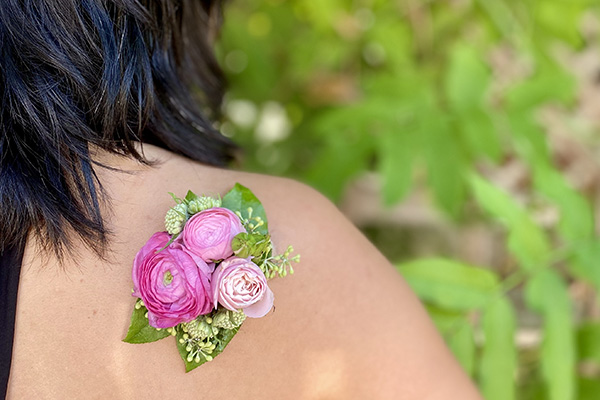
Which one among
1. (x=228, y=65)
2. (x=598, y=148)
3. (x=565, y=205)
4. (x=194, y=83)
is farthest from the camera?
(x=228, y=65)

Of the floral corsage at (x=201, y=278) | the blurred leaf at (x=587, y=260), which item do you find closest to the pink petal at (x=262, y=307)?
the floral corsage at (x=201, y=278)

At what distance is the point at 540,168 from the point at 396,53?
2.41 feet

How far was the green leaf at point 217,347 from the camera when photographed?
77cm

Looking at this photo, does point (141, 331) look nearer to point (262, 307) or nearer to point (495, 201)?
point (262, 307)

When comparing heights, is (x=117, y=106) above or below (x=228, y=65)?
above

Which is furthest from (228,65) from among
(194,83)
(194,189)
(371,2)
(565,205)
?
(194,189)

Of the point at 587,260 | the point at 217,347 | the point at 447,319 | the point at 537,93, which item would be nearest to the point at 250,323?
the point at 217,347

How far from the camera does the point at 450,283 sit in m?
1.22

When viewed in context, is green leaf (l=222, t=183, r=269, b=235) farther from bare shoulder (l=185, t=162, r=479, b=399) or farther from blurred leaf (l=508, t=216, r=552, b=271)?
blurred leaf (l=508, t=216, r=552, b=271)

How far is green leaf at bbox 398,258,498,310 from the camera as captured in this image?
1201 mm

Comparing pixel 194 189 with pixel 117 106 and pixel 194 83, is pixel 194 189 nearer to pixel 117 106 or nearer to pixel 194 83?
pixel 117 106

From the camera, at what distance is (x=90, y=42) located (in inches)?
32.5

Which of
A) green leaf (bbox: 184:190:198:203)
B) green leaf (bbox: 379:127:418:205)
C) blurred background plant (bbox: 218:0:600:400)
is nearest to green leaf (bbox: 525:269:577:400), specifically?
blurred background plant (bbox: 218:0:600:400)

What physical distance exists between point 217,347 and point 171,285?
10 centimetres
